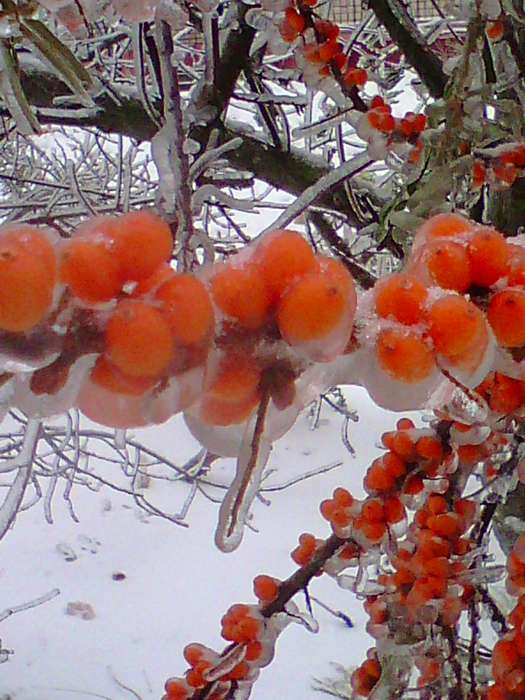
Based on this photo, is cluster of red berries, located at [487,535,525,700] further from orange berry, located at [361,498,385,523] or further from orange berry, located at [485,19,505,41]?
orange berry, located at [485,19,505,41]

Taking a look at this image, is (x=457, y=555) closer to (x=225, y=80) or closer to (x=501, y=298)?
(x=501, y=298)

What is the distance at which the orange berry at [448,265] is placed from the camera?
0.20 metres

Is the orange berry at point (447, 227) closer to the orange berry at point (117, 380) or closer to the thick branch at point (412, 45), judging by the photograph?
the orange berry at point (117, 380)

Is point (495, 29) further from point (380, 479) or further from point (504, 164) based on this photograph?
point (380, 479)

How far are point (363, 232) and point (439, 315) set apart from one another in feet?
1.43

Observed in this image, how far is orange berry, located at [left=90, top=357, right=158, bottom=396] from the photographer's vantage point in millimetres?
174

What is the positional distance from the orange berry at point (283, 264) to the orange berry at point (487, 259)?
0.16 feet

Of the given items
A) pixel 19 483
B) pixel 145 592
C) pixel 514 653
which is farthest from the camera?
pixel 145 592

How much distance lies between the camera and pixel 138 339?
166 mm

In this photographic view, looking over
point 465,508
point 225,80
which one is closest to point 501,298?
point 465,508

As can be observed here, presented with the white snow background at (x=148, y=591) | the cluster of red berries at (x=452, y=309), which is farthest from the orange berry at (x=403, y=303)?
the white snow background at (x=148, y=591)

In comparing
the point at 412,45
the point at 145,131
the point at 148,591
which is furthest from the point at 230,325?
the point at 148,591

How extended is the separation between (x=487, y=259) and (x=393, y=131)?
11.6 inches

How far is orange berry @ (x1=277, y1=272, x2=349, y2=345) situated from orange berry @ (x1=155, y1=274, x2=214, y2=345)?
2 cm
